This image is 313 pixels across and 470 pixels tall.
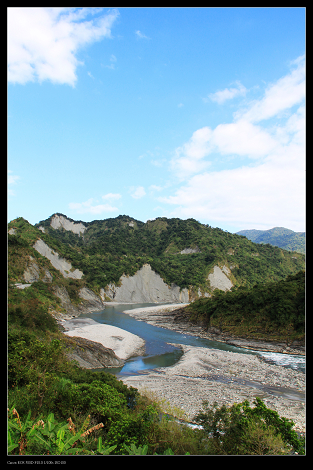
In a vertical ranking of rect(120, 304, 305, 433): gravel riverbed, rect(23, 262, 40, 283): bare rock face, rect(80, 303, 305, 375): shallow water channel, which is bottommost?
rect(80, 303, 305, 375): shallow water channel

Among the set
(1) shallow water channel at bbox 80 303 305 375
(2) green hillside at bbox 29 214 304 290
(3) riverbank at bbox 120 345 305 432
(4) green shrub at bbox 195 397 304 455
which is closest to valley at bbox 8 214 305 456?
(3) riverbank at bbox 120 345 305 432

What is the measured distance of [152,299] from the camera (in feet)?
202

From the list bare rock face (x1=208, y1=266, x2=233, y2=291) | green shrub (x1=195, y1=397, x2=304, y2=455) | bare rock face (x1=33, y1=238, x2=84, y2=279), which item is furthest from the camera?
bare rock face (x1=208, y1=266, x2=233, y2=291)

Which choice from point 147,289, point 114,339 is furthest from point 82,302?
point 114,339

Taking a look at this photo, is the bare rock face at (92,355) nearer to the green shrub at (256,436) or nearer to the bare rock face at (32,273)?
the green shrub at (256,436)

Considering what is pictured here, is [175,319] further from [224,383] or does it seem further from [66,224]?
[66,224]

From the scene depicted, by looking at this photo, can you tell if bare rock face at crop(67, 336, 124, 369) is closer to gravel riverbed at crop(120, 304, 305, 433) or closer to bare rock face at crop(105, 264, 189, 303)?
gravel riverbed at crop(120, 304, 305, 433)

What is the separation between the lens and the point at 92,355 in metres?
17.2

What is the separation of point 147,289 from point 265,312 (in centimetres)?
3992

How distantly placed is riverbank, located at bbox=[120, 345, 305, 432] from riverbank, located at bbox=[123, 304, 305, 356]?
15.5ft

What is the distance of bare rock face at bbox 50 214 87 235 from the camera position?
10084 centimetres
